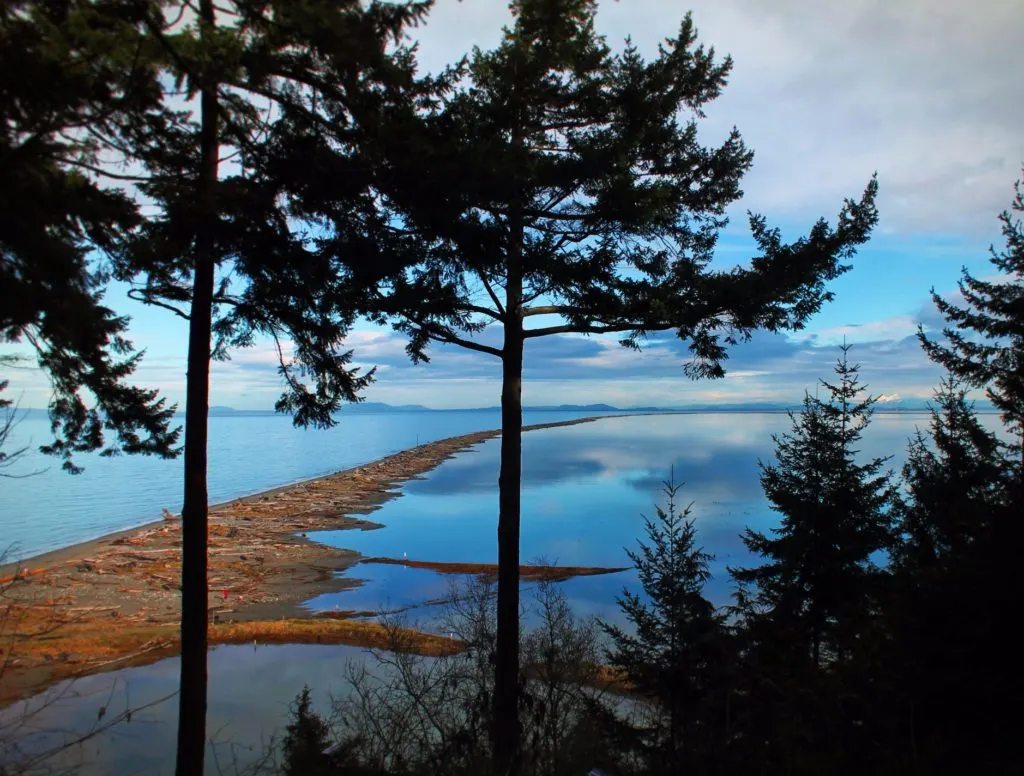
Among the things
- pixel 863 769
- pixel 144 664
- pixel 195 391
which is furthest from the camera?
pixel 144 664

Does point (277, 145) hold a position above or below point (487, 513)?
above

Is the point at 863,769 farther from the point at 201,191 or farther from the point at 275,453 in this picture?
the point at 275,453

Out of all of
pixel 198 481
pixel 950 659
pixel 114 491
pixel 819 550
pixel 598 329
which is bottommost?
pixel 114 491

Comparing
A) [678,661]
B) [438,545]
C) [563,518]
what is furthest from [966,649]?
[563,518]

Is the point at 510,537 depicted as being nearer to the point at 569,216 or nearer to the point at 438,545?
the point at 569,216

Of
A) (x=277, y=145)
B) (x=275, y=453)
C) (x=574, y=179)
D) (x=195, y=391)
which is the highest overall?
(x=574, y=179)

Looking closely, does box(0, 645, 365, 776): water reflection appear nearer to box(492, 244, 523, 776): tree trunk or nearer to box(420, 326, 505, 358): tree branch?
box(492, 244, 523, 776): tree trunk

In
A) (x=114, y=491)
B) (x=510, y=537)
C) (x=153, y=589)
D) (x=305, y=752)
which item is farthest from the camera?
(x=114, y=491)

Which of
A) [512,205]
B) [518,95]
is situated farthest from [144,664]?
[518,95]
